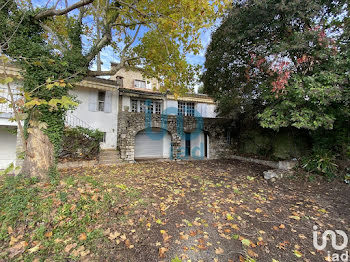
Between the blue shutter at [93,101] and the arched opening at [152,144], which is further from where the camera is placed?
the arched opening at [152,144]

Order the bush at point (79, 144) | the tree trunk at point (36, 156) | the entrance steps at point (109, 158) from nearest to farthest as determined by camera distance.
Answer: the tree trunk at point (36, 156)
the bush at point (79, 144)
the entrance steps at point (109, 158)

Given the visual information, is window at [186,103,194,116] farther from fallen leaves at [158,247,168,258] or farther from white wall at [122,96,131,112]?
fallen leaves at [158,247,168,258]

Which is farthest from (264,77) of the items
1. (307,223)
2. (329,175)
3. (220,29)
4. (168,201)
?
(168,201)

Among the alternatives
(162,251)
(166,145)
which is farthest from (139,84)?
(162,251)

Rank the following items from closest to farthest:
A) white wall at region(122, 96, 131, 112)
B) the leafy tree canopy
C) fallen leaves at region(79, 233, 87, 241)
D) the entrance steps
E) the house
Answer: fallen leaves at region(79, 233, 87, 241) < the leafy tree canopy < the entrance steps < the house < white wall at region(122, 96, 131, 112)

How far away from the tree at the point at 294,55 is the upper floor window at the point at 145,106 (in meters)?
7.16

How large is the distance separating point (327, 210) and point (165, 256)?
418 centimetres

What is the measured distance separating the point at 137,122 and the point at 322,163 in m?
9.49

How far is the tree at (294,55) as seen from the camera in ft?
14.4

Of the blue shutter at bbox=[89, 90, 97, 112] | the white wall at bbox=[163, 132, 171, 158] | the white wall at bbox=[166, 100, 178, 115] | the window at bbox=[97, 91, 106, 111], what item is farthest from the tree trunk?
the white wall at bbox=[166, 100, 178, 115]

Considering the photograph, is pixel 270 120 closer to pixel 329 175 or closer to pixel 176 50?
pixel 329 175

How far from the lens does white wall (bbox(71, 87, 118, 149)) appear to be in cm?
1012

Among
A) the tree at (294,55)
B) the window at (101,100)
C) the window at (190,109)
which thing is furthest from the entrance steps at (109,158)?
the tree at (294,55)

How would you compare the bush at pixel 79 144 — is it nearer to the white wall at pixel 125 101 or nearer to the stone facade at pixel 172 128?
the stone facade at pixel 172 128
